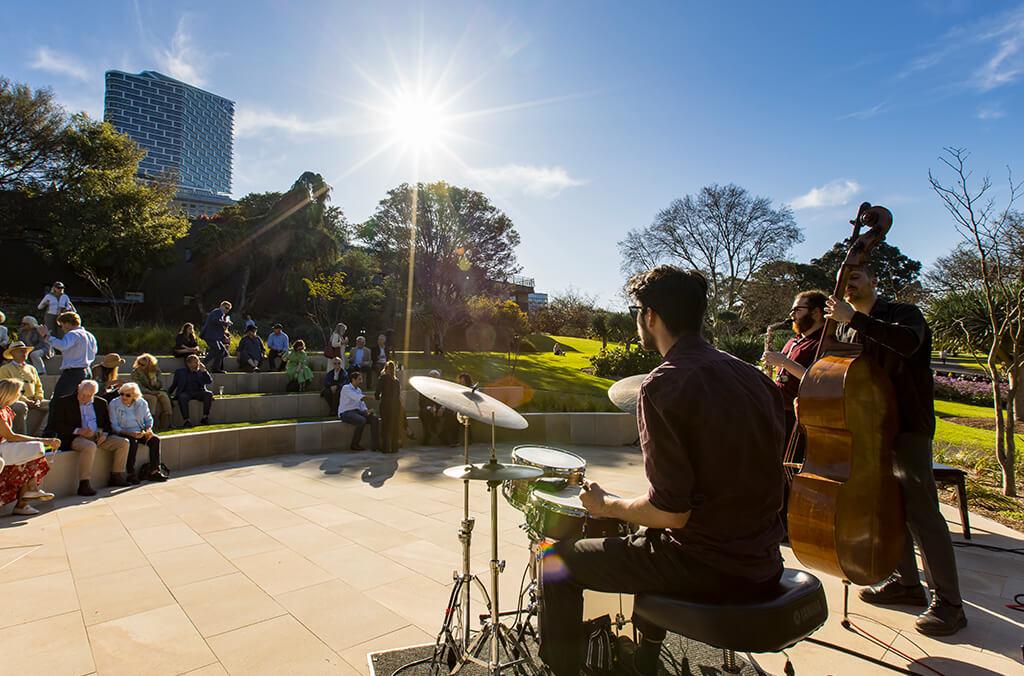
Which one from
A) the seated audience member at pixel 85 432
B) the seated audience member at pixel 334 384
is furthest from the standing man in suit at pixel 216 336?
→ the seated audience member at pixel 85 432

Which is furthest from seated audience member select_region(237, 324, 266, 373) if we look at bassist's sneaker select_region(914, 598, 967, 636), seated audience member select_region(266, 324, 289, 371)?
bassist's sneaker select_region(914, 598, 967, 636)

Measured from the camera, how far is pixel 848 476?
102 inches

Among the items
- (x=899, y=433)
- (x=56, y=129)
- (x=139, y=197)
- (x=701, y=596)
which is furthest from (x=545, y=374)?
(x=56, y=129)

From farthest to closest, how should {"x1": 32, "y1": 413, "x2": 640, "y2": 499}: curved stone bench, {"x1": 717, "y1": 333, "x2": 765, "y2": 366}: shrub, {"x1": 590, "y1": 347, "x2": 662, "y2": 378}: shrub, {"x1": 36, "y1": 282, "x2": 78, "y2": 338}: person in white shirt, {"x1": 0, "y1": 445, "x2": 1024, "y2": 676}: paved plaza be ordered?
{"x1": 590, "y1": 347, "x2": 662, "y2": 378}: shrub
{"x1": 717, "y1": 333, "x2": 765, "y2": 366}: shrub
{"x1": 36, "y1": 282, "x2": 78, "y2": 338}: person in white shirt
{"x1": 32, "y1": 413, "x2": 640, "y2": 499}: curved stone bench
{"x1": 0, "y1": 445, "x2": 1024, "y2": 676}: paved plaza

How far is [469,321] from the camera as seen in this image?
2522cm

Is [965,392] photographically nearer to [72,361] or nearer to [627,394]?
[627,394]

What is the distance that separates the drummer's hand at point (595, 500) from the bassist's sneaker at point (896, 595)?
2613 millimetres

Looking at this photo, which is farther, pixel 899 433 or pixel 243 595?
pixel 243 595

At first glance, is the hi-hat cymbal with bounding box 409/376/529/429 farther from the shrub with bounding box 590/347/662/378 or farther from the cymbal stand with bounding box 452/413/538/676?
the shrub with bounding box 590/347/662/378

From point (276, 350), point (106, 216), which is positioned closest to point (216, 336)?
point (276, 350)

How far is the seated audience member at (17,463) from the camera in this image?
5023 millimetres

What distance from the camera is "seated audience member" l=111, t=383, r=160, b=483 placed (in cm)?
655

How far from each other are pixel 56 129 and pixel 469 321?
20.5 metres

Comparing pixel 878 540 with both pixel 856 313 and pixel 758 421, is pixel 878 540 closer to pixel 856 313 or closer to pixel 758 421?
pixel 856 313
